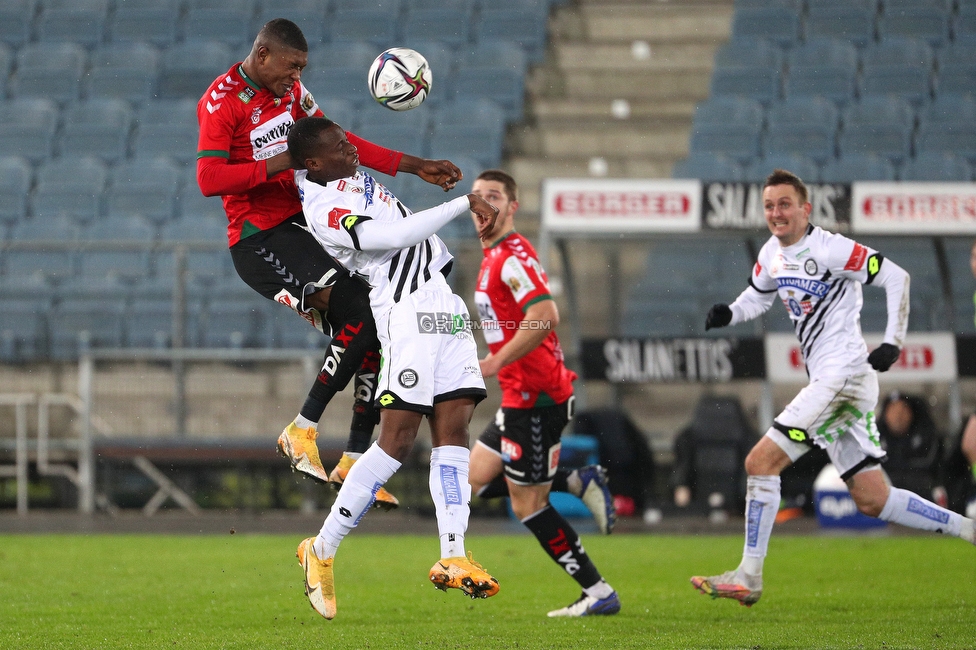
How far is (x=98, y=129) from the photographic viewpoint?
696 inches

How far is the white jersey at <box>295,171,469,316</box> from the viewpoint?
5.31 meters

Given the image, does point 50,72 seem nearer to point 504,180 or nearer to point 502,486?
point 504,180

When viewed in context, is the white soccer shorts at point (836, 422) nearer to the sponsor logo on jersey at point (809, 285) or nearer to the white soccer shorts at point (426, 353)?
the sponsor logo on jersey at point (809, 285)

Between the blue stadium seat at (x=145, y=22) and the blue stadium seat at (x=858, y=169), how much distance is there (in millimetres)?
10248

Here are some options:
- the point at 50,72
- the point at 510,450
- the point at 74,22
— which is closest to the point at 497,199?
the point at 510,450

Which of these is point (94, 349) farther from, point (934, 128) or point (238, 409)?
point (934, 128)

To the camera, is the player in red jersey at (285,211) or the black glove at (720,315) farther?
the black glove at (720,315)

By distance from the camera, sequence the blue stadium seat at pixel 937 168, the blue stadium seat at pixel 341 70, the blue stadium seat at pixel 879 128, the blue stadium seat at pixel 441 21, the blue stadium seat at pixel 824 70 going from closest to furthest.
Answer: the blue stadium seat at pixel 937 168 → the blue stadium seat at pixel 879 128 → the blue stadium seat at pixel 824 70 → the blue stadium seat at pixel 341 70 → the blue stadium seat at pixel 441 21

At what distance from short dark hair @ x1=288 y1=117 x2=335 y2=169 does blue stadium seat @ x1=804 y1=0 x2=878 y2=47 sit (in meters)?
13.8

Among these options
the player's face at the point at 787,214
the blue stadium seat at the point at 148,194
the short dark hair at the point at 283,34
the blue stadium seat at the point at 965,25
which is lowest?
the player's face at the point at 787,214

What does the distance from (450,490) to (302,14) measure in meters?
14.8

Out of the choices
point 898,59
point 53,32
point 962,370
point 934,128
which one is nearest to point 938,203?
point 962,370

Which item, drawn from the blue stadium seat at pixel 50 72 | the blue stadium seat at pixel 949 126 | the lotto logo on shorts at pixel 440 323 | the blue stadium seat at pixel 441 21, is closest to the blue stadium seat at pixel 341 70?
the blue stadium seat at pixel 441 21

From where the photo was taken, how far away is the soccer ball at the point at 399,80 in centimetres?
587
